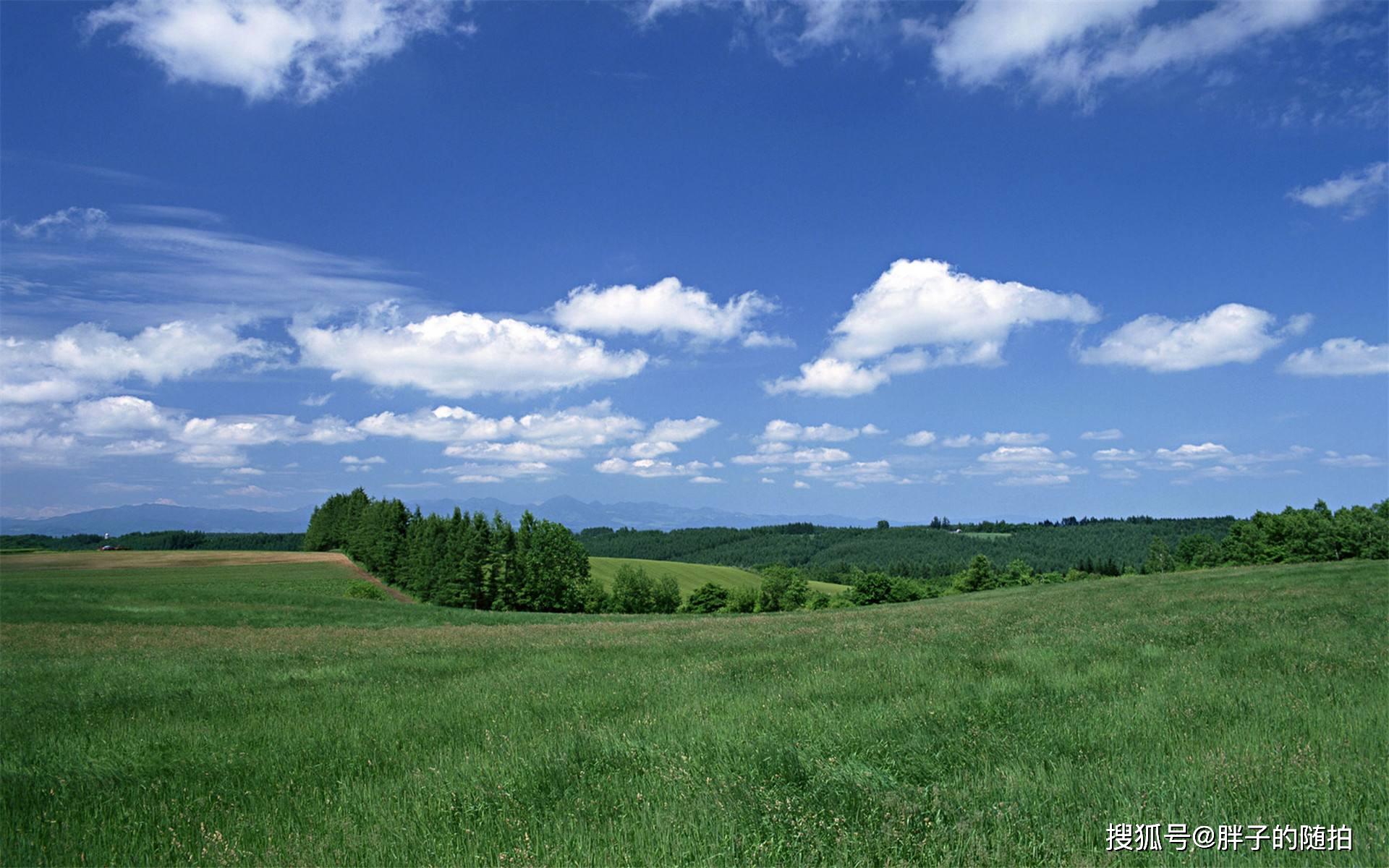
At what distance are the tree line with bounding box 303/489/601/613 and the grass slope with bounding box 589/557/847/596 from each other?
84.5 ft

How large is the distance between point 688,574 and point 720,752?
418ft

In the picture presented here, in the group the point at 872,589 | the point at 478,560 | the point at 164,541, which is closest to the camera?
the point at 478,560

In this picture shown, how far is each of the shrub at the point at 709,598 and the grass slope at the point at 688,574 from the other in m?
2.60

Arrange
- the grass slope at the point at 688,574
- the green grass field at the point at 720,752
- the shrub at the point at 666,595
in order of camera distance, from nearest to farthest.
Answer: the green grass field at the point at 720,752
the shrub at the point at 666,595
the grass slope at the point at 688,574

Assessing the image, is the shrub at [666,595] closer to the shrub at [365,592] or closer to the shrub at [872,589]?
the shrub at [872,589]

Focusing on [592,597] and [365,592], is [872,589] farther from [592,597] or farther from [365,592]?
[365,592]

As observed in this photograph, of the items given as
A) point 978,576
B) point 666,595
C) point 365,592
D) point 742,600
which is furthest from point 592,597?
point 978,576

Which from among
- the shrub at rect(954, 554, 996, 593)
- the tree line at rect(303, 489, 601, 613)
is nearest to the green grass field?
the tree line at rect(303, 489, 601, 613)

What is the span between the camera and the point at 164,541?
478 feet

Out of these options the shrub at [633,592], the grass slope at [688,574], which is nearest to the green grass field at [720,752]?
the shrub at [633,592]

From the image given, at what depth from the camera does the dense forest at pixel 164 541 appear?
102 meters

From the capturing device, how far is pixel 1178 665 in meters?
10.5

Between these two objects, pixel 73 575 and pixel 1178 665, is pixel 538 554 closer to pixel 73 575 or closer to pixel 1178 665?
pixel 73 575

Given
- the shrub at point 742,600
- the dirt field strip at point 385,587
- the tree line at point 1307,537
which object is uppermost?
the tree line at point 1307,537
